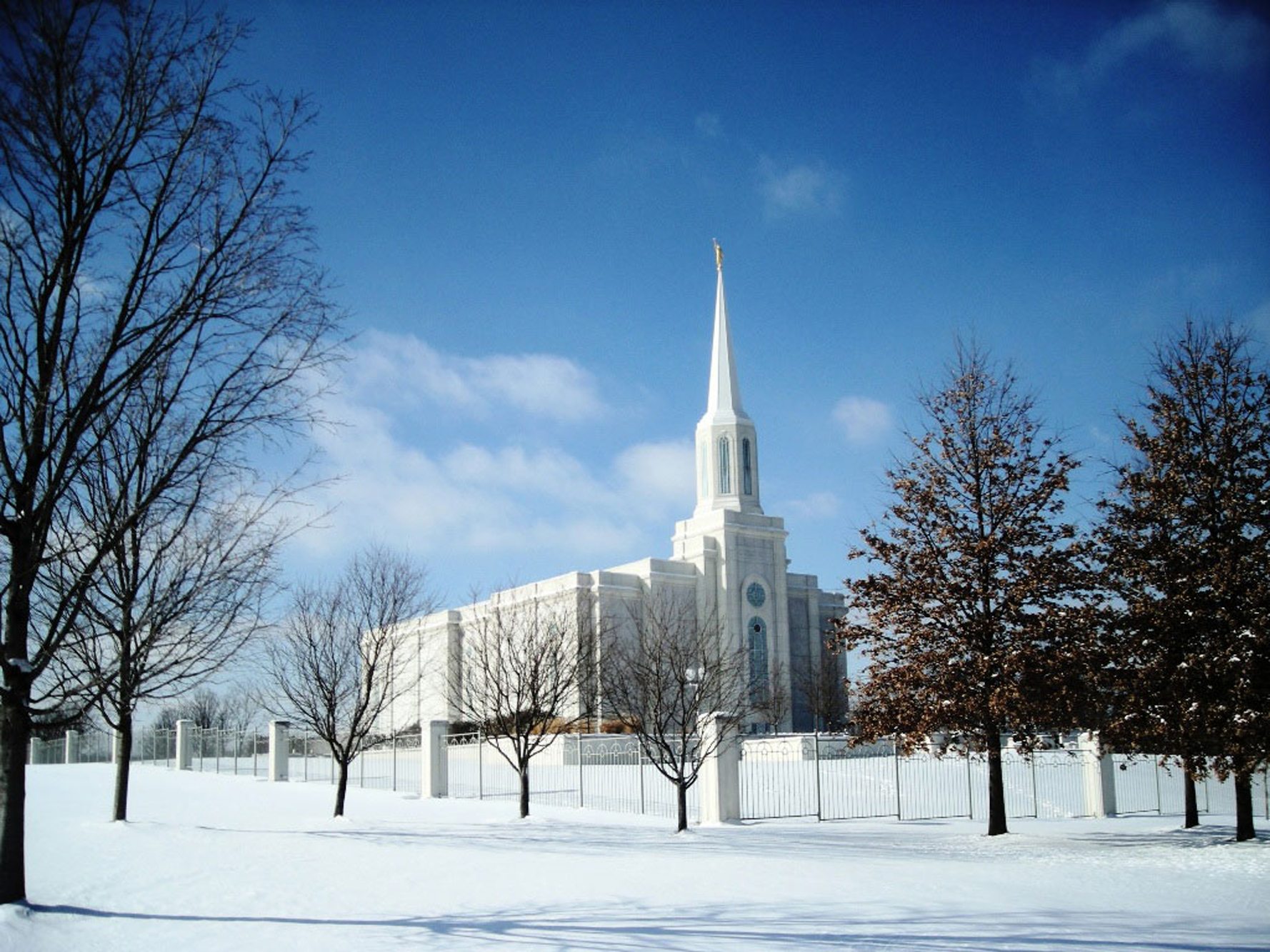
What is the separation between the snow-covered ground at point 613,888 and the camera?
9.21 m

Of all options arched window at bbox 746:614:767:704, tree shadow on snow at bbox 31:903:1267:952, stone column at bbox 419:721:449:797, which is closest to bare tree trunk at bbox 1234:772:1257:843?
tree shadow on snow at bbox 31:903:1267:952

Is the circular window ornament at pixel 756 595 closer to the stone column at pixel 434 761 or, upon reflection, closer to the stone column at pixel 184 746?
the stone column at pixel 184 746

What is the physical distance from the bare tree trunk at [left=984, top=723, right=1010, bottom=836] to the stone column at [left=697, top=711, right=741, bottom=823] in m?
4.25

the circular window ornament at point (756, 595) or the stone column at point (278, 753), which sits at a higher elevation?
the circular window ornament at point (756, 595)

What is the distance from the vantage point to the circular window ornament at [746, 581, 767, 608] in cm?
6719

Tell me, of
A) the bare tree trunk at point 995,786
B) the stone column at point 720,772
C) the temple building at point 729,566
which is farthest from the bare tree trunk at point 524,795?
the temple building at point 729,566

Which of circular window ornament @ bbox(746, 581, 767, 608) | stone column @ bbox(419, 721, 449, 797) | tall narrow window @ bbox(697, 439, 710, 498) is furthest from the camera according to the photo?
tall narrow window @ bbox(697, 439, 710, 498)

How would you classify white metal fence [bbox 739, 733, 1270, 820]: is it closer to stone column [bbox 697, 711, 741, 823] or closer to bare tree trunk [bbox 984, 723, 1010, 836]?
stone column [bbox 697, 711, 741, 823]

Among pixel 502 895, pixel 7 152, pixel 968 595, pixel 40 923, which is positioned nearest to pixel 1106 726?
pixel 968 595

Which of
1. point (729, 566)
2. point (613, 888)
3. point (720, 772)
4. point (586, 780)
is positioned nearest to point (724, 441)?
point (729, 566)

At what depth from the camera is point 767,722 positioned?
60844mm

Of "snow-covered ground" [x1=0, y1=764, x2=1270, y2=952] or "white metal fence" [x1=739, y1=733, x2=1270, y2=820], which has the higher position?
"snow-covered ground" [x1=0, y1=764, x2=1270, y2=952]

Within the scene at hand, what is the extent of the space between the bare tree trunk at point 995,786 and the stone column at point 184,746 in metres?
27.7

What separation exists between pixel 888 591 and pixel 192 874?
11.9 meters
